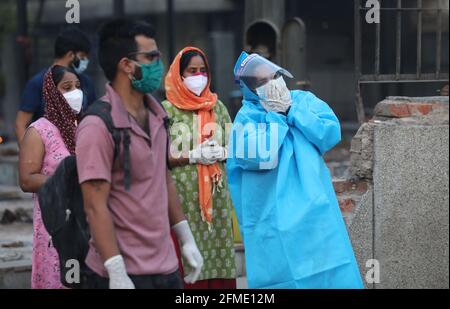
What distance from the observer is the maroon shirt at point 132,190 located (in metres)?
3.85

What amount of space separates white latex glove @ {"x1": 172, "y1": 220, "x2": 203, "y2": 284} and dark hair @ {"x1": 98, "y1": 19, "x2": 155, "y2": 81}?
69cm

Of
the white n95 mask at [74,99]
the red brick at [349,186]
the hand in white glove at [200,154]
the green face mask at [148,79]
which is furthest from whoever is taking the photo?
the red brick at [349,186]

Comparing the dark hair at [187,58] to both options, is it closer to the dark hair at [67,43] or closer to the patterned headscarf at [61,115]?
the patterned headscarf at [61,115]

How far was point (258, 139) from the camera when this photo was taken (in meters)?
5.17

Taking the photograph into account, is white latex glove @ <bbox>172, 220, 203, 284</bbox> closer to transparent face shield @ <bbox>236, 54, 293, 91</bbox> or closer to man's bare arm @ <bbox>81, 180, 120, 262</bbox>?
man's bare arm @ <bbox>81, 180, 120, 262</bbox>

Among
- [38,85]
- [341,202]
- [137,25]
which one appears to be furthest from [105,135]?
[38,85]

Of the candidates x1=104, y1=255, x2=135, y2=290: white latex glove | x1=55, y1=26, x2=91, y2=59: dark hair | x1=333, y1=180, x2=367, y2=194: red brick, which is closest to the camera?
x1=104, y1=255, x2=135, y2=290: white latex glove

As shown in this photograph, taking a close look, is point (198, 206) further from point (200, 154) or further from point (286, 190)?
point (286, 190)

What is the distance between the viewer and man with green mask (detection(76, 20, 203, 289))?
12.5 feet

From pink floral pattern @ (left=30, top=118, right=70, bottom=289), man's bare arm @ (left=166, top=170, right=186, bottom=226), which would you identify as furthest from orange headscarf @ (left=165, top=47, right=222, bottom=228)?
man's bare arm @ (left=166, top=170, right=186, bottom=226)

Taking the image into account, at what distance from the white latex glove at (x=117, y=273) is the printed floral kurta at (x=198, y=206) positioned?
2.24m

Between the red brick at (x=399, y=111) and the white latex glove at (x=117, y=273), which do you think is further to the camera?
the red brick at (x=399, y=111)

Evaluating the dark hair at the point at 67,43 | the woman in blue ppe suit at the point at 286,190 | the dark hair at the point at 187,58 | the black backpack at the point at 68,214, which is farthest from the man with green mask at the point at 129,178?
the dark hair at the point at 67,43

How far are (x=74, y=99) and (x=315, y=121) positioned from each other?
1.28 m
